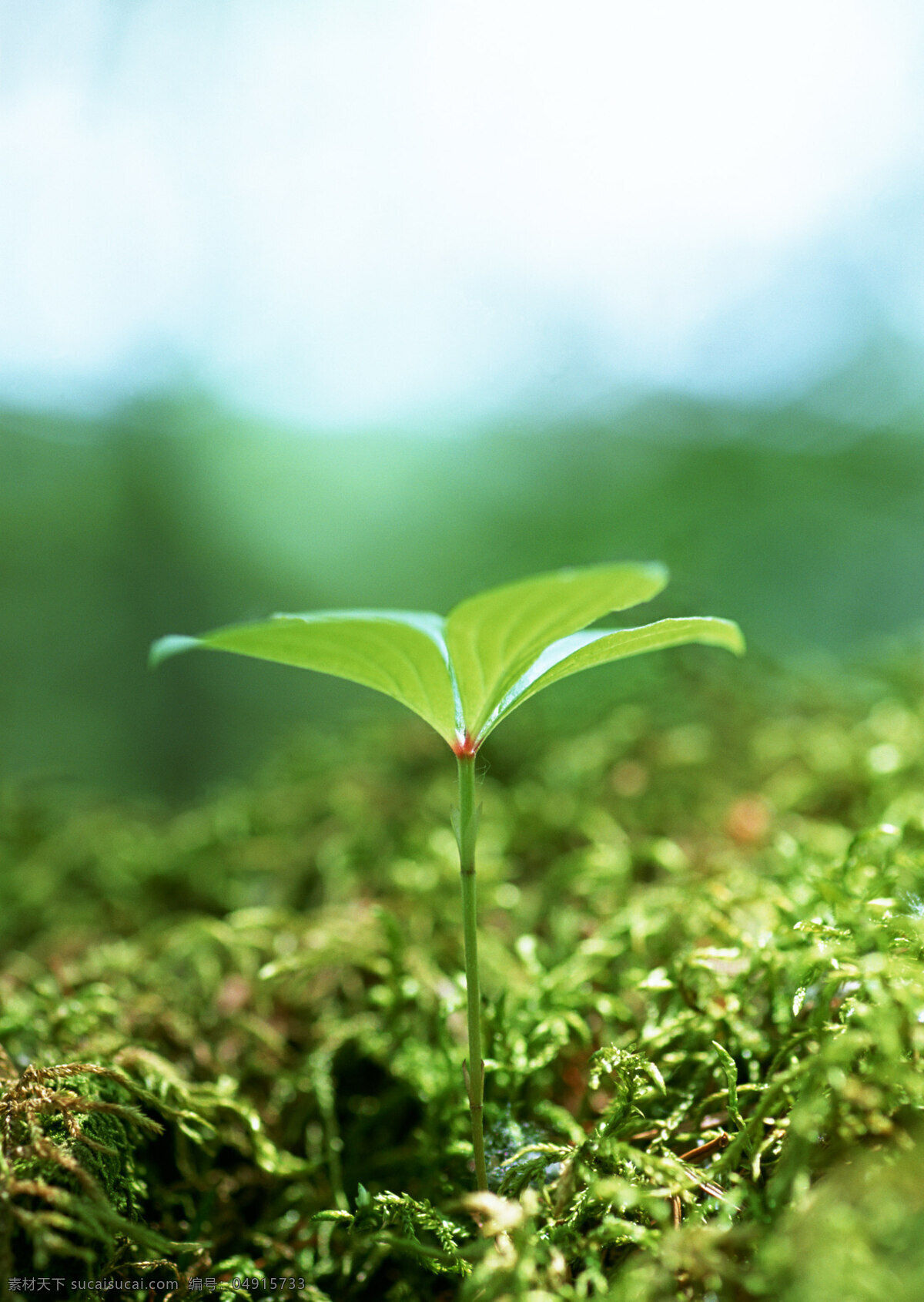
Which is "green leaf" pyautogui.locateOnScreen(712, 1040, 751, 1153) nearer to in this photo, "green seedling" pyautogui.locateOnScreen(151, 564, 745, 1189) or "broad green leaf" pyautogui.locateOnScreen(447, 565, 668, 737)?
"green seedling" pyautogui.locateOnScreen(151, 564, 745, 1189)

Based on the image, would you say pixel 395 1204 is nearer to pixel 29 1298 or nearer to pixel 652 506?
pixel 29 1298

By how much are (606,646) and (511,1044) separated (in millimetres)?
472

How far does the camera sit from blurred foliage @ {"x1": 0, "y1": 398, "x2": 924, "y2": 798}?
513 centimetres

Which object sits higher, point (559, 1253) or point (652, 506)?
point (652, 506)

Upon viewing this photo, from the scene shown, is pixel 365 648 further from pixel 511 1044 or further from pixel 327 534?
pixel 327 534

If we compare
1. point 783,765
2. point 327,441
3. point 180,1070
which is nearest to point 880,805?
point 783,765

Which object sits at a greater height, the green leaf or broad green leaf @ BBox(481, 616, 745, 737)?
broad green leaf @ BBox(481, 616, 745, 737)

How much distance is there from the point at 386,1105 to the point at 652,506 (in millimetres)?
5421

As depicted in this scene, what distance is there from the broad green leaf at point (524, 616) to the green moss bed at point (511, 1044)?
0.33m

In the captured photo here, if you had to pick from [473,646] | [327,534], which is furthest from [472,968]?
[327,534]

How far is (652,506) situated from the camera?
573 centimetres

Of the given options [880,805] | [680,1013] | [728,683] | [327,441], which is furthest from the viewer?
[327,441]

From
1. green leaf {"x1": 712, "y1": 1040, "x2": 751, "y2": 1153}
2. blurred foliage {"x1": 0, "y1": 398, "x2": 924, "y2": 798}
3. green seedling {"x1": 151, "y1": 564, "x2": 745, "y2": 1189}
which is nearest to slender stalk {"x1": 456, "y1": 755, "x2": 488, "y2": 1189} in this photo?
green seedling {"x1": 151, "y1": 564, "x2": 745, "y2": 1189}

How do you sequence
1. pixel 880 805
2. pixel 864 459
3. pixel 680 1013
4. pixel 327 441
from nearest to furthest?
pixel 680 1013, pixel 880 805, pixel 864 459, pixel 327 441
